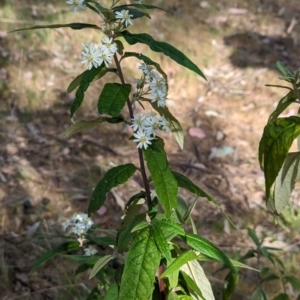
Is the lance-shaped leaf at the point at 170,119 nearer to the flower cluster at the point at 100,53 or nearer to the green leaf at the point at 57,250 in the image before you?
the flower cluster at the point at 100,53

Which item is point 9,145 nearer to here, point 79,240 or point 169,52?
point 79,240

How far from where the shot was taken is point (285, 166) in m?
1.17

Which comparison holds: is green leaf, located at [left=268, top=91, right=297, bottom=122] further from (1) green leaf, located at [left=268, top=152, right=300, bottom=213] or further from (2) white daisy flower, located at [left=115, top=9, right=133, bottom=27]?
(2) white daisy flower, located at [left=115, top=9, right=133, bottom=27]

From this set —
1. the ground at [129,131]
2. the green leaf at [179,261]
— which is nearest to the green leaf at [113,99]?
the green leaf at [179,261]

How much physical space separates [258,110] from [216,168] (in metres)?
0.69

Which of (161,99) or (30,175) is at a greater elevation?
(161,99)

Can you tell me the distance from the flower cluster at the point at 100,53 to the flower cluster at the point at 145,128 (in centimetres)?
14

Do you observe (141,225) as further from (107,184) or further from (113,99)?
(113,99)

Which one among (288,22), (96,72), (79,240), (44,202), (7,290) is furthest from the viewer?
(288,22)

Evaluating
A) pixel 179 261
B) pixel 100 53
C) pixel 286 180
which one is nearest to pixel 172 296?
pixel 179 261

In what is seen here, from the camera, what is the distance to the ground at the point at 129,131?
2.65m

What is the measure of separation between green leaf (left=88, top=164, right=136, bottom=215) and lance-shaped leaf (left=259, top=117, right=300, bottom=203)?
322 mm

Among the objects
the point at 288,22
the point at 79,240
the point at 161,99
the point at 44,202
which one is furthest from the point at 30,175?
A: the point at 288,22

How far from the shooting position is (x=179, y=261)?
1.16 m
